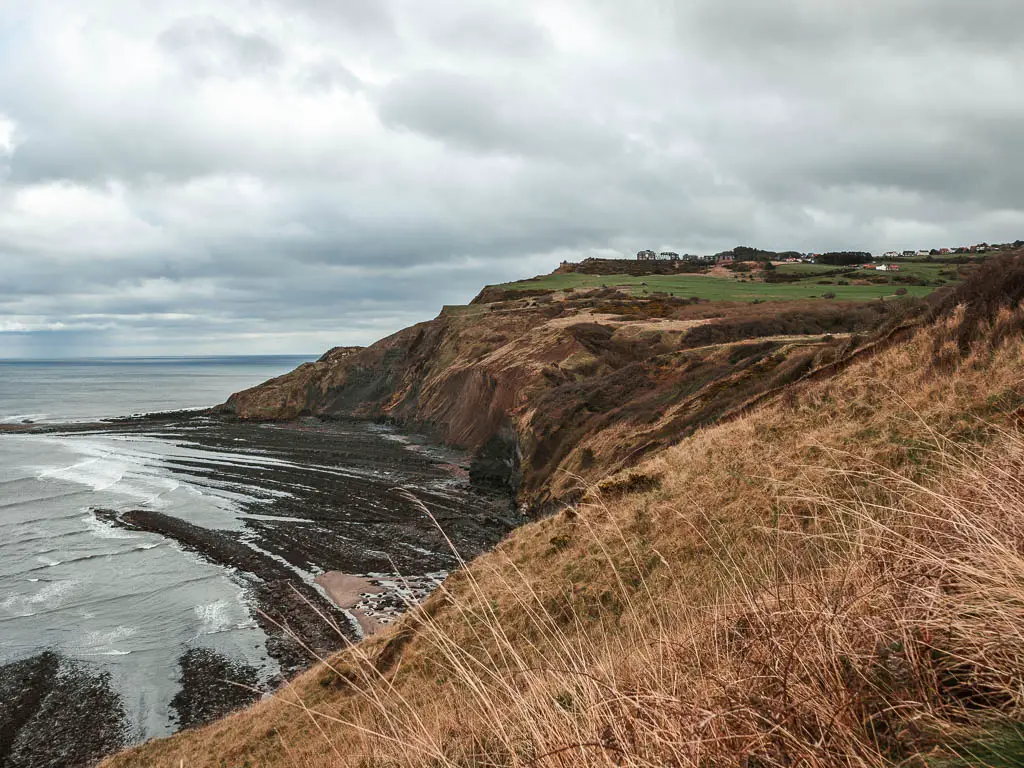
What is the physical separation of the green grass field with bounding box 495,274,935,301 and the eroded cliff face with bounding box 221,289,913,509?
5.77m

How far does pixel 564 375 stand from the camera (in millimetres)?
42906

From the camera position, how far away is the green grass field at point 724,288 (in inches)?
2223

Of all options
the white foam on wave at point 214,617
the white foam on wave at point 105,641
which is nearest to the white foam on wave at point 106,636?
the white foam on wave at point 105,641

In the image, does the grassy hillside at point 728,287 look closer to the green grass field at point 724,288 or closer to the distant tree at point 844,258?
the green grass field at point 724,288

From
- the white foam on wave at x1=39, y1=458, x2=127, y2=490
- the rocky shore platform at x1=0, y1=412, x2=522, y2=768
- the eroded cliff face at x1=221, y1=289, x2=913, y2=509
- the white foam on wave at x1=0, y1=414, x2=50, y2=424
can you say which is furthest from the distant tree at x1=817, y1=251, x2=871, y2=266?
the white foam on wave at x1=0, y1=414, x2=50, y2=424

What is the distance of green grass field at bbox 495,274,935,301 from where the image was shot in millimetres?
56469

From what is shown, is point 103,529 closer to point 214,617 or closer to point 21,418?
point 214,617

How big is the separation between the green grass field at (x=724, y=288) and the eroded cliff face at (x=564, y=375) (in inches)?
227

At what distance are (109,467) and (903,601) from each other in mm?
55937

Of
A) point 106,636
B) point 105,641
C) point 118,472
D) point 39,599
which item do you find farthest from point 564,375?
point 118,472

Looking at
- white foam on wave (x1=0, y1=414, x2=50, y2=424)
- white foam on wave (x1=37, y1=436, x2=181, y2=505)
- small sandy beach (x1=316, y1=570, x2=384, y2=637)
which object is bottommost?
small sandy beach (x1=316, y1=570, x2=384, y2=637)

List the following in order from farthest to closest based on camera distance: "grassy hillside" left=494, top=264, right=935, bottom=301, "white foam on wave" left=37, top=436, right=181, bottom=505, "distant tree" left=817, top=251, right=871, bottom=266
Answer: "distant tree" left=817, top=251, right=871, bottom=266 → "grassy hillside" left=494, top=264, right=935, bottom=301 → "white foam on wave" left=37, top=436, right=181, bottom=505

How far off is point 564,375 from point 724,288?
37.6 metres

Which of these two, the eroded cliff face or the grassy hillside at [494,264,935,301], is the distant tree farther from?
the eroded cliff face
